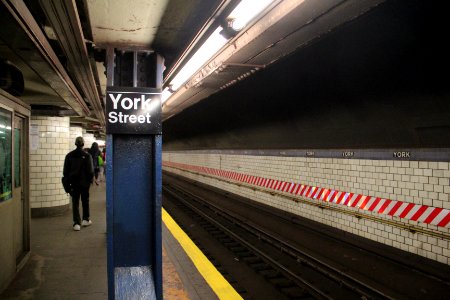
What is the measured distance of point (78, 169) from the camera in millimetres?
6734

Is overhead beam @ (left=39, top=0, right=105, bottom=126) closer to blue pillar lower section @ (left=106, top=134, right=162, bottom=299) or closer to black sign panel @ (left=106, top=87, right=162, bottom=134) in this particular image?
black sign panel @ (left=106, top=87, right=162, bottom=134)

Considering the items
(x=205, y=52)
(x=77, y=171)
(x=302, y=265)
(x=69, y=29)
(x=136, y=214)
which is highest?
(x=205, y=52)

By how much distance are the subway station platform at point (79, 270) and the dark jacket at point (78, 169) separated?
104 cm

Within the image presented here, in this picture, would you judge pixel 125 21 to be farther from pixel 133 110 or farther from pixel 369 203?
pixel 369 203

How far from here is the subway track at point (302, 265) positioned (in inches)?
204

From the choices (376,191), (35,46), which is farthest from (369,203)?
(35,46)

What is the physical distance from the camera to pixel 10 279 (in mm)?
4289

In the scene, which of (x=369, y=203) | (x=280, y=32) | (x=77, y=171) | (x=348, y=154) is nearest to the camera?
(x=280, y=32)

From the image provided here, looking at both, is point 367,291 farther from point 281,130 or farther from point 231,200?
point 231,200

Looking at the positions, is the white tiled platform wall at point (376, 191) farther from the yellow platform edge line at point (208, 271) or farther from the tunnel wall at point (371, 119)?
the yellow platform edge line at point (208, 271)

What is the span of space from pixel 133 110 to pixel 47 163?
639 centimetres

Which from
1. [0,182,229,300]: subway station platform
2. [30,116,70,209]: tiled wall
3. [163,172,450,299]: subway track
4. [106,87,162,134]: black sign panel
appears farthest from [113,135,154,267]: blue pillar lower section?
[30,116,70,209]: tiled wall

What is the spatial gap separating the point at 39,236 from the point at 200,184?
13.8 m

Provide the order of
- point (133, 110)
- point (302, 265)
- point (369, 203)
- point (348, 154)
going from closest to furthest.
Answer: point (133, 110)
point (302, 265)
point (369, 203)
point (348, 154)
